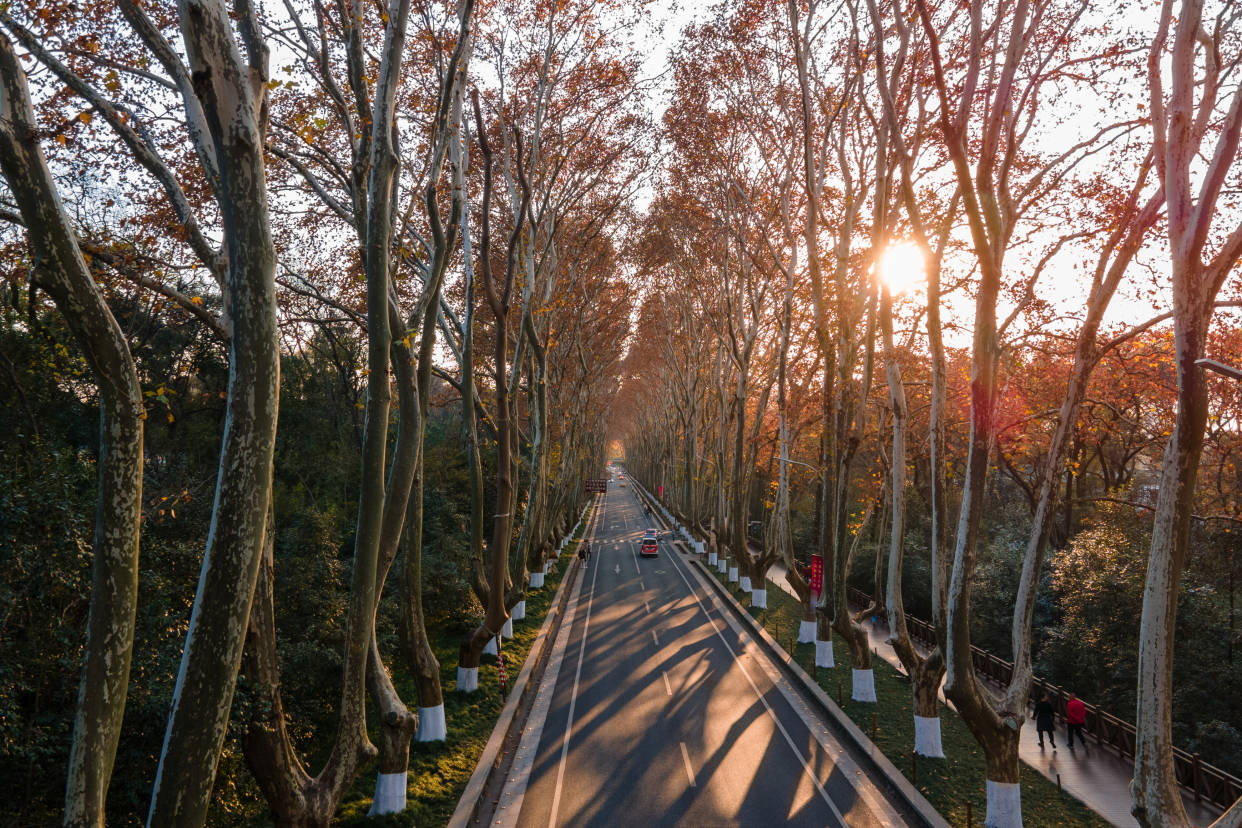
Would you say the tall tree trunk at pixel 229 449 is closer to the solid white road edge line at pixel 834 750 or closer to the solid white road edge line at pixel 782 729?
the solid white road edge line at pixel 782 729

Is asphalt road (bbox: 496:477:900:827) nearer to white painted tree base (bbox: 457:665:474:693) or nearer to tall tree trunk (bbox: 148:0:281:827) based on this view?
white painted tree base (bbox: 457:665:474:693)

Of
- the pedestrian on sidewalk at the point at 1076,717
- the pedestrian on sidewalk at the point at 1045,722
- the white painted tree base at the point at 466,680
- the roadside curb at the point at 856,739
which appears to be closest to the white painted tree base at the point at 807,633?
the roadside curb at the point at 856,739

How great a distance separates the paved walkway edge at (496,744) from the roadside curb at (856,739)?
20.6 feet

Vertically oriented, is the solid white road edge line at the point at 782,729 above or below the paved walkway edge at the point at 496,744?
below

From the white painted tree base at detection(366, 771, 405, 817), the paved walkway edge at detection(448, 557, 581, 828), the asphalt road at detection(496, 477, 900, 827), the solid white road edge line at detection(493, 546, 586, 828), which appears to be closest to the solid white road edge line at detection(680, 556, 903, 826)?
the asphalt road at detection(496, 477, 900, 827)

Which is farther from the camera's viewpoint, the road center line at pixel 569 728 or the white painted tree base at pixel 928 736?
the white painted tree base at pixel 928 736

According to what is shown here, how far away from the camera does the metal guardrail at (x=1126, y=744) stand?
34.5 feet

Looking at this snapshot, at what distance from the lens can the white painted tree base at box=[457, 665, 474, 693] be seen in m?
13.9

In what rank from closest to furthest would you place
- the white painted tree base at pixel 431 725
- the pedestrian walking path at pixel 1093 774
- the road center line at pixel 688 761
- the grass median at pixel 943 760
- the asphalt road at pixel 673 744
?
the asphalt road at pixel 673 744 → the grass median at pixel 943 760 → the pedestrian walking path at pixel 1093 774 → the road center line at pixel 688 761 → the white painted tree base at pixel 431 725

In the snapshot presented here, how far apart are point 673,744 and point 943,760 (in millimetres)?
4628

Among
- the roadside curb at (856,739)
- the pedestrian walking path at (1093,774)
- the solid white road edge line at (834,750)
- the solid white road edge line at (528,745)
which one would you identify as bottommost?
the pedestrian walking path at (1093,774)

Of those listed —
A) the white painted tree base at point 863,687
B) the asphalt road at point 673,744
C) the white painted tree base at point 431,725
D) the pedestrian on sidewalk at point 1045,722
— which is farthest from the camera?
the white painted tree base at point 863,687

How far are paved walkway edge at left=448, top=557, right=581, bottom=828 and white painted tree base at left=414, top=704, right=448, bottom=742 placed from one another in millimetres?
831

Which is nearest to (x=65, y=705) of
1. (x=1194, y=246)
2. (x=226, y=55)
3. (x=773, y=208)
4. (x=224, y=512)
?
(x=224, y=512)
